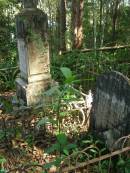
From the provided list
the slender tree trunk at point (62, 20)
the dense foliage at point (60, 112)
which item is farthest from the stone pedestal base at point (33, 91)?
the slender tree trunk at point (62, 20)

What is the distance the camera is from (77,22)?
12.8 metres

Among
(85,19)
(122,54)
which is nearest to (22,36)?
(122,54)

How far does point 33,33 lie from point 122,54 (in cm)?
499

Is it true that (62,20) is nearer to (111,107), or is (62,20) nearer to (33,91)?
(33,91)

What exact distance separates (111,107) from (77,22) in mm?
8571

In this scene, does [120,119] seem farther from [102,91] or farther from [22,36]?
[22,36]

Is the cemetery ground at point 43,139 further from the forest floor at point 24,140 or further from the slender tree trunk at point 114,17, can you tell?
the slender tree trunk at point 114,17

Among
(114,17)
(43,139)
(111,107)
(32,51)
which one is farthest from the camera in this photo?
(114,17)

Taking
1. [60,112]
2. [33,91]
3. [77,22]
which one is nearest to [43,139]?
[60,112]

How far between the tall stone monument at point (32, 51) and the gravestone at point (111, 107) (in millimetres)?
2058

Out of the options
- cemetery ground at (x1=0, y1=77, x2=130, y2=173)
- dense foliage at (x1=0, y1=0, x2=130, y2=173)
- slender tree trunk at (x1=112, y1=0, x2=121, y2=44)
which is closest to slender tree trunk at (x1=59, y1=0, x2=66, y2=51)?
dense foliage at (x1=0, y1=0, x2=130, y2=173)

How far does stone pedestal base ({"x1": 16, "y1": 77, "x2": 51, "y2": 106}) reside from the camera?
22.7 ft

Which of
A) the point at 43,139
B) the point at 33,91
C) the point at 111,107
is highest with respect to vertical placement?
A: the point at 111,107

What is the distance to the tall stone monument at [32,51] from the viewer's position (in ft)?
21.7
